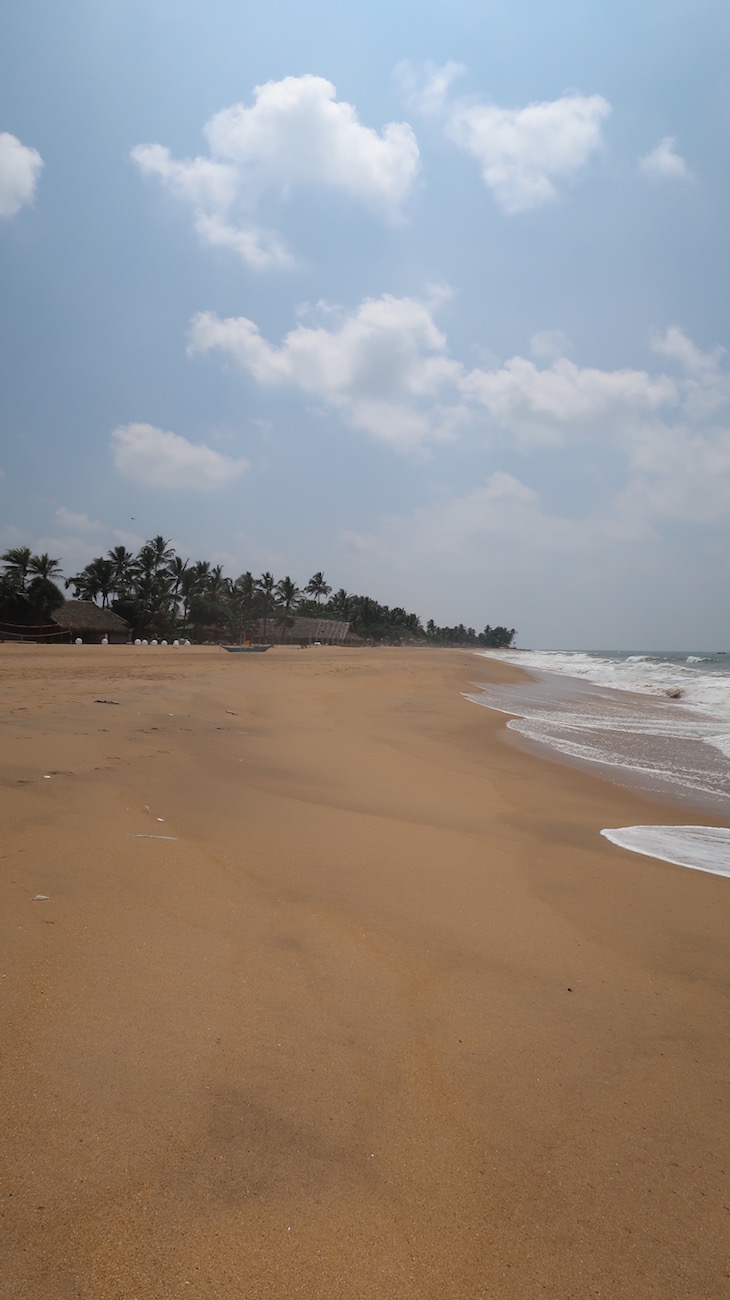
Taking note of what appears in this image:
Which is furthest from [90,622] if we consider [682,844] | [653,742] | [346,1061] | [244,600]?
[346,1061]

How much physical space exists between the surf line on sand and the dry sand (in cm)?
26

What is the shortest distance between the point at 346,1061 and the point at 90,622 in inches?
1906

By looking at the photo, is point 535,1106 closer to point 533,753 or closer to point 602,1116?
point 602,1116

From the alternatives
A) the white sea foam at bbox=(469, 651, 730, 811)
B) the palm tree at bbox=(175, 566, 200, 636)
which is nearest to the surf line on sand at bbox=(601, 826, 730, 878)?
the white sea foam at bbox=(469, 651, 730, 811)

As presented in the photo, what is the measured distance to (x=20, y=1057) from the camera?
5.56 feet

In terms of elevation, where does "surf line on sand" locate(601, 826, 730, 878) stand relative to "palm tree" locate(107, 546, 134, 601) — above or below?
below

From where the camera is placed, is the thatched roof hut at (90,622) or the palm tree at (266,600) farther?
the palm tree at (266,600)

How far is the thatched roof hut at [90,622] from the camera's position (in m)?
43.1

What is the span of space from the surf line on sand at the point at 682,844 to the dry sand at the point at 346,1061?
0.85ft

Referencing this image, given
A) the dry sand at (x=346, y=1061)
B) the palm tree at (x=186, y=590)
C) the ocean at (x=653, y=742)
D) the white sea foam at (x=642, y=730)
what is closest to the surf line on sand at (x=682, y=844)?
the ocean at (x=653, y=742)

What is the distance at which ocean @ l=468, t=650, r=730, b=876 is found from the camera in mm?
4758

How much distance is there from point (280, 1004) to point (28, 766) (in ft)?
10.9

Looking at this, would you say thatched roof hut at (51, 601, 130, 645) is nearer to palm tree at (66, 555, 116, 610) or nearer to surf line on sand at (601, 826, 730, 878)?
palm tree at (66, 555, 116, 610)

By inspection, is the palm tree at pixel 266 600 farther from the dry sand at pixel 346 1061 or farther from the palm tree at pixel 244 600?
the dry sand at pixel 346 1061
